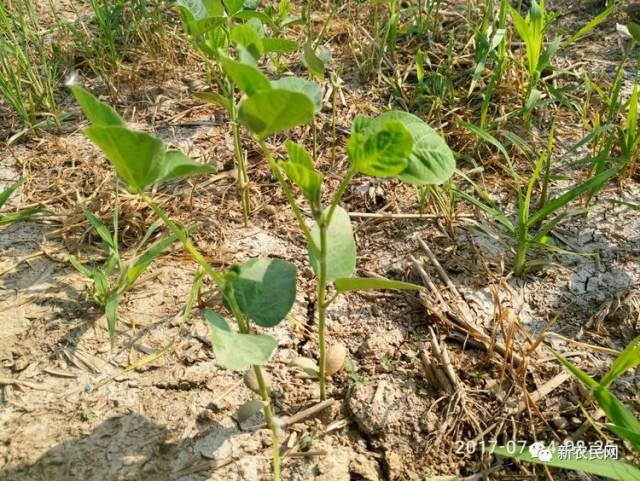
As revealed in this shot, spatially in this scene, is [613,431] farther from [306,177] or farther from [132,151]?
[132,151]

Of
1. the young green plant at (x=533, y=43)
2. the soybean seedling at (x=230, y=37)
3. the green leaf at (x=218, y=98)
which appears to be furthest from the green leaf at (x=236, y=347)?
the young green plant at (x=533, y=43)

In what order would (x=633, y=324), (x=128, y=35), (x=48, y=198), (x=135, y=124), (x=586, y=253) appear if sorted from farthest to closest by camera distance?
1. (x=128, y=35)
2. (x=135, y=124)
3. (x=48, y=198)
4. (x=586, y=253)
5. (x=633, y=324)

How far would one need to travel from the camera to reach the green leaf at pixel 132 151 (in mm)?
792

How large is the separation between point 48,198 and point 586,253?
1456 mm

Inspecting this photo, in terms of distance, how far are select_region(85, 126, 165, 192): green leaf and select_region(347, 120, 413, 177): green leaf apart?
28 centimetres

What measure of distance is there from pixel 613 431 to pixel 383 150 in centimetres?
59

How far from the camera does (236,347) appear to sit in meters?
0.82

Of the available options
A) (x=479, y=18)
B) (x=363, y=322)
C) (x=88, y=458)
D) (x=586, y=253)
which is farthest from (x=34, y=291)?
(x=479, y=18)

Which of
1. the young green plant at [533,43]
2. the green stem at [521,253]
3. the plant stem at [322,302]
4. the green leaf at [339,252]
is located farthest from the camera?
the young green plant at [533,43]

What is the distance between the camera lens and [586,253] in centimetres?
149

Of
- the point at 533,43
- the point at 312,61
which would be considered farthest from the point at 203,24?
the point at 533,43

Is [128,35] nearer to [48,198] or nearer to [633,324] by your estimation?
[48,198]

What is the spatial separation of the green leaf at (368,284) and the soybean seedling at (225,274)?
0.09 metres

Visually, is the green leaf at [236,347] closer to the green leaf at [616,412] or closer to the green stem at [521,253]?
the green leaf at [616,412]
